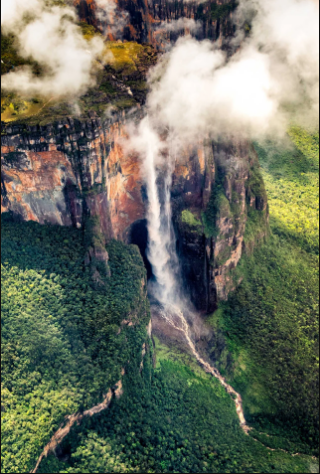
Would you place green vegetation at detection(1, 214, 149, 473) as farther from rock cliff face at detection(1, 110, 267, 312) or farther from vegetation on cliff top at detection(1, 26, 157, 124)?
vegetation on cliff top at detection(1, 26, 157, 124)

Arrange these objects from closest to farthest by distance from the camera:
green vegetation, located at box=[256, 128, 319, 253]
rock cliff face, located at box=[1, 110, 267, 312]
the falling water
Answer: rock cliff face, located at box=[1, 110, 267, 312], the falling water, green vegetation, located at box=[256, 128, 319, 253]

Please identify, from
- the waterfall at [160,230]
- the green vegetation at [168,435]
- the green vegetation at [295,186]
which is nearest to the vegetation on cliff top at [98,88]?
the waterfall at [160,230]

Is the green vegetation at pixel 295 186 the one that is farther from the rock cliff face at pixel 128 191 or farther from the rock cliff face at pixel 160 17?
the rock cliff face at pixel 160 17

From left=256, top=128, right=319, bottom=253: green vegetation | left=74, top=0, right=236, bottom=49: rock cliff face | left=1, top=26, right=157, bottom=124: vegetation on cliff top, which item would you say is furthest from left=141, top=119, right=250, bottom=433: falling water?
left=256, top=128, right=319, bottom=253: green vegetation

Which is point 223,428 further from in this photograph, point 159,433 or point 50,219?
point 50,219

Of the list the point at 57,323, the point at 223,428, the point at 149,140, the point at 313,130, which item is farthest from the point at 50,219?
the point at 313,130
